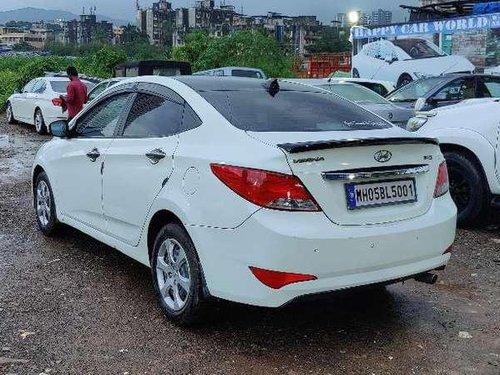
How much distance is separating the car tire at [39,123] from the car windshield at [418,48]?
41.4 feet

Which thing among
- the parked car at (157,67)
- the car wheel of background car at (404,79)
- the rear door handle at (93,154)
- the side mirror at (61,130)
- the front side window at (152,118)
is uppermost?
the parked car at (157,67)

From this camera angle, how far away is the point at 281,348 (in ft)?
12.4

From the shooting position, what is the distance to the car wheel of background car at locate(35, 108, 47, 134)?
15680 mm

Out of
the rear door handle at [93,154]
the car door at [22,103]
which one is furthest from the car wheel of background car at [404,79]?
the rear door handle at [93,154]

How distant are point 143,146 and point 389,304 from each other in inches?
80.3

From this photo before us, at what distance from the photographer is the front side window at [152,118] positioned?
4309mm

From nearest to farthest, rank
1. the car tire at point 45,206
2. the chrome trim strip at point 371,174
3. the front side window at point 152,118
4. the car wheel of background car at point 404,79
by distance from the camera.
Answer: the chrome trim strip at point 371,174 < the front side window at point 152,118 < the car tire at point 45,206 < the car wheel of background car at point 404,79

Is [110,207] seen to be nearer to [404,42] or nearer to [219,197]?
[219,197]

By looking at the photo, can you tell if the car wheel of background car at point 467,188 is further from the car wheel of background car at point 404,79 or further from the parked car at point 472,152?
the car wheel of background car at point 404,79

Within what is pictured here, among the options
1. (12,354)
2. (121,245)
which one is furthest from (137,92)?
(12,354)

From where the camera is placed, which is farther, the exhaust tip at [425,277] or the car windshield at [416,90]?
the car windshield at [416,90]

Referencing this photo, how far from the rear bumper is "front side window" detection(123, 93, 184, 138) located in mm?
867

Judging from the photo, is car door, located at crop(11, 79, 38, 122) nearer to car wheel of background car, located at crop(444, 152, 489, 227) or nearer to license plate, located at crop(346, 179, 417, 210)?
car wheel of background car, located at crop(444, 152, 489, 227)

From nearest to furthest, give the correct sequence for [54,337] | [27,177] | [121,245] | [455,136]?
[54,337]
[121,245]
[455,136]
[27,177]
